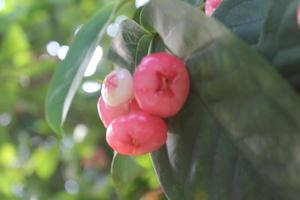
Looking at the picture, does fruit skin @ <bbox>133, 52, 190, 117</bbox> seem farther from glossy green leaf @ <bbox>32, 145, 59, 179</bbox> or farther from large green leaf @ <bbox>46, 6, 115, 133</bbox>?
glossy green leaf @ <bbox>32, 145, 59, 179</bbox>

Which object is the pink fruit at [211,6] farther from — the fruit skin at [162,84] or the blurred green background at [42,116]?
the blurred green background at [42,116]

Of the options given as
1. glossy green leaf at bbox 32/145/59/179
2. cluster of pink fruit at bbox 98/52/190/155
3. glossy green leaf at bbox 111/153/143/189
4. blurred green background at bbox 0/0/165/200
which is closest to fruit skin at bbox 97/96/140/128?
cluster of pink fruit at bbox 98/52/190/155

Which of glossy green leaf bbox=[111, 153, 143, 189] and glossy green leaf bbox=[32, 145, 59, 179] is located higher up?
glossy green leaf bbox=[111, 153, 143, 189]

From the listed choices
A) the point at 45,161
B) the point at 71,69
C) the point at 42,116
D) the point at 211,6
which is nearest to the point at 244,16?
the point at 211,6

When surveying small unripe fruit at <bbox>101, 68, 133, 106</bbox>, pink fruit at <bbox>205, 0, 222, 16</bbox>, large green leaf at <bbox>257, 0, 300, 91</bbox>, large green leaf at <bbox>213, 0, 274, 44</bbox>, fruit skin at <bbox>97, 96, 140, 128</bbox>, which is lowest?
fruit skin at <bbox>97, 96, 140, 128</bbox>

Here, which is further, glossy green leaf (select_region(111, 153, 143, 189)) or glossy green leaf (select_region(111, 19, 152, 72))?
glossy green leaf (select_region(111, 153, 143, 189))

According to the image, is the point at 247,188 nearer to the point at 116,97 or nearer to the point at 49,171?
the point at 116,97

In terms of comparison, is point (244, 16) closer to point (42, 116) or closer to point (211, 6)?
point (211, 6)
